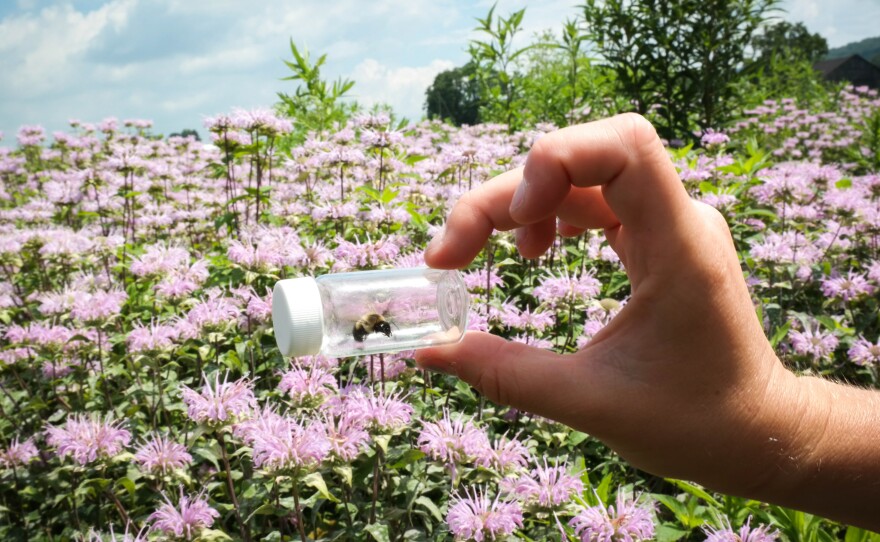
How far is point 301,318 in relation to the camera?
0.98 m

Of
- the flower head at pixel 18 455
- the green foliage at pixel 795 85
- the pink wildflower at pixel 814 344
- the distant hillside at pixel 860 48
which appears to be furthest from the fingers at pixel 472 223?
the distant hillside at pixel 860 48

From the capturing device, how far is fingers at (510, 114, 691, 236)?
0.88m

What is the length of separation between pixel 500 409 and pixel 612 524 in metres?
0.83

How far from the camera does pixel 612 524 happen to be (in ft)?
4.61

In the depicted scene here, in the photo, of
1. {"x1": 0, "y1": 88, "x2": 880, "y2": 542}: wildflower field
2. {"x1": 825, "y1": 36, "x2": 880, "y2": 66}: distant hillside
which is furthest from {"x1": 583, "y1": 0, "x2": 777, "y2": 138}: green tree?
{"x1": 825, "y1": 36, "x2": 880, "y2": 66}: distant hillside

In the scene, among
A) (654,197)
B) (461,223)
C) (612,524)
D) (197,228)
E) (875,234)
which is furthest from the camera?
(197,228)

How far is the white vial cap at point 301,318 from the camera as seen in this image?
0.98m

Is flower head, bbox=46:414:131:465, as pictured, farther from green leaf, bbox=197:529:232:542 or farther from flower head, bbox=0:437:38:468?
flower head, bbox=0:437:38:468

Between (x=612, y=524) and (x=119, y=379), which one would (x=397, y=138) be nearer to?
(x=119, y=379)

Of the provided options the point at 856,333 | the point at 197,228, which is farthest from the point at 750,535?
the point at 197,228

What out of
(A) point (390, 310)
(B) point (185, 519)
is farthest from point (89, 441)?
(A) point (390, 310)

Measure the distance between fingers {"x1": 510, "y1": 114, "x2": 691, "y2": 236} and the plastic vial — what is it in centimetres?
35

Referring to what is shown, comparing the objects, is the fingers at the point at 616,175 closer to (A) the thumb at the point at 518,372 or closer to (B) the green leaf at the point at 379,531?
(A) the thumb at the point at 518,372

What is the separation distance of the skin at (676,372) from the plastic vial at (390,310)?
25 cm
